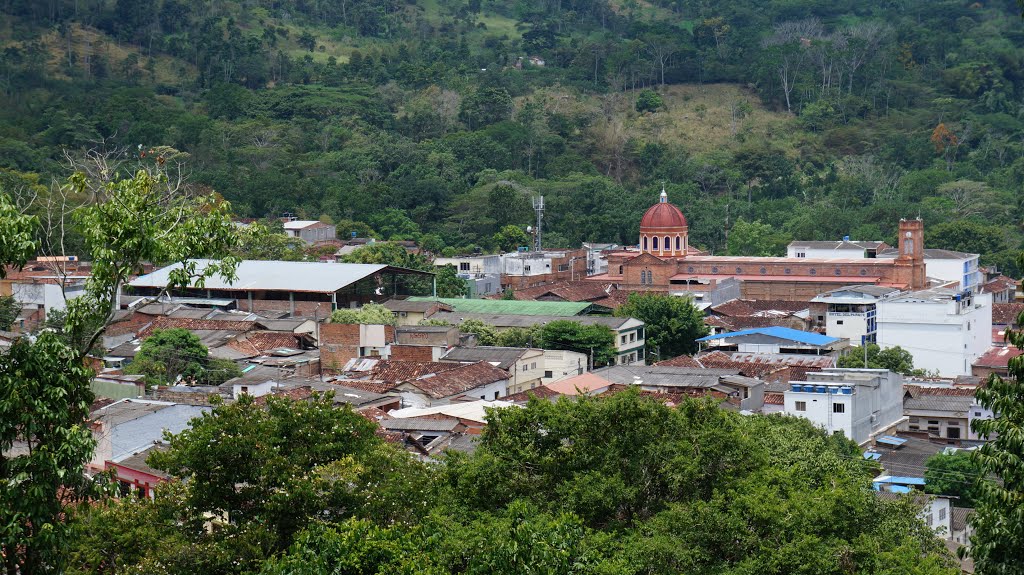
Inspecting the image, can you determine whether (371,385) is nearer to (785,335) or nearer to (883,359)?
(785,335)

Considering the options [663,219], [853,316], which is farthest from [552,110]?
[853,316]

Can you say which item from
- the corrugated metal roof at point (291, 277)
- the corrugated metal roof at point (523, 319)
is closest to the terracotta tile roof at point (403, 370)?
the corrugated metal roof at point (523, 319)

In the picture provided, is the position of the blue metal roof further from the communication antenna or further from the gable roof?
the communication antenna

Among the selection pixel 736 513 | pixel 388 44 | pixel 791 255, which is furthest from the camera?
pixel 388 44

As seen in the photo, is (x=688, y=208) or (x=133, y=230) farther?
(x=688, y=208)

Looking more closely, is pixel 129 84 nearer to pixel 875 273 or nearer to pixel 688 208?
pixel 688 208

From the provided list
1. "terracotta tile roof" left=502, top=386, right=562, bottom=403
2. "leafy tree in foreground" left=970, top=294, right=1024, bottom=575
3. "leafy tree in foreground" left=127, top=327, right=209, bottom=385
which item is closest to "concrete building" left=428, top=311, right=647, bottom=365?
"terracotta tile roof" left=502, top=386, right=562, bottom=403

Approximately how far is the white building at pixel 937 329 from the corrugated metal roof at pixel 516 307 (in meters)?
10.3

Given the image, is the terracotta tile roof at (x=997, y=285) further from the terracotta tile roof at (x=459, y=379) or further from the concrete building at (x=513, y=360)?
the terracotta tile roof at (x=459, y=379)

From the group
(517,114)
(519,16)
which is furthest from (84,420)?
(519,16)

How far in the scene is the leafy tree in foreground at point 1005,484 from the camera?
387 inches

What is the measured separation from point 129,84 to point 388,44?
22.6 meters

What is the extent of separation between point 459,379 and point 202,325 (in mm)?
11015

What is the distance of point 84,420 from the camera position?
9891 mm
